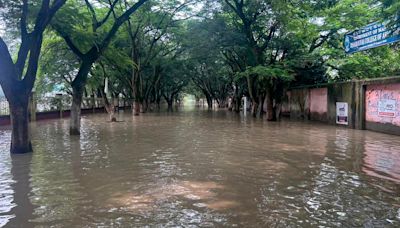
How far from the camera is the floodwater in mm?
5023

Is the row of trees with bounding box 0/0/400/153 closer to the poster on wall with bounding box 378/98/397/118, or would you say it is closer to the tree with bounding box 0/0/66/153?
the tree with bounding box 0/0/66/153

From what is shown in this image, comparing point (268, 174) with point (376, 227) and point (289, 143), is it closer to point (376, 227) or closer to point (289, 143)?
point (376, 227)

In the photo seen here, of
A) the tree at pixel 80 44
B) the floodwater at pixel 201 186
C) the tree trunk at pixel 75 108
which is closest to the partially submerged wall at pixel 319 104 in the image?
the floodwater at pixel 201 186

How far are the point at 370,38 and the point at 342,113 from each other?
685 centimetres

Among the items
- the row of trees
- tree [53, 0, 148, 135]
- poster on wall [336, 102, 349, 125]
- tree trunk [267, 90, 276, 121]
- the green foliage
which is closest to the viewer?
tree [53, 0, 148, 135]

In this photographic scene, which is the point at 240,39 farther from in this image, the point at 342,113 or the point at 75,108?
the point at 75,108

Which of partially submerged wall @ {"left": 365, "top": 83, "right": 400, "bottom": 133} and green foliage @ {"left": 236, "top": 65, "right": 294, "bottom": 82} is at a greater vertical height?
green foliage @ {"left": 236, "top": 65, "right": 294, "bottom": 82}

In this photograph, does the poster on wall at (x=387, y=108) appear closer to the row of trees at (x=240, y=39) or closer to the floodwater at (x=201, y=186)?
the floodwater at (x=201, y=186)

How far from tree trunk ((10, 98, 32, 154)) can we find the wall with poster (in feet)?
44.5

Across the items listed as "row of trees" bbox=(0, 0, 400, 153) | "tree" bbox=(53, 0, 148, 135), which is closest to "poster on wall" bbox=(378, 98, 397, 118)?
Result: "row of trees" bbox=(0, 0, 400, 153)

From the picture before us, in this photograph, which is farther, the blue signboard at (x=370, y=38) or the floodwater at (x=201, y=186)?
the blue signboard at (x=370, y=38)

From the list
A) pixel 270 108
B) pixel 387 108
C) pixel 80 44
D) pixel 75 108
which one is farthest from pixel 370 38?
pixel 75 108

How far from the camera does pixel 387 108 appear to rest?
15.8 meters

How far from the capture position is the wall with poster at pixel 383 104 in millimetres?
15289
